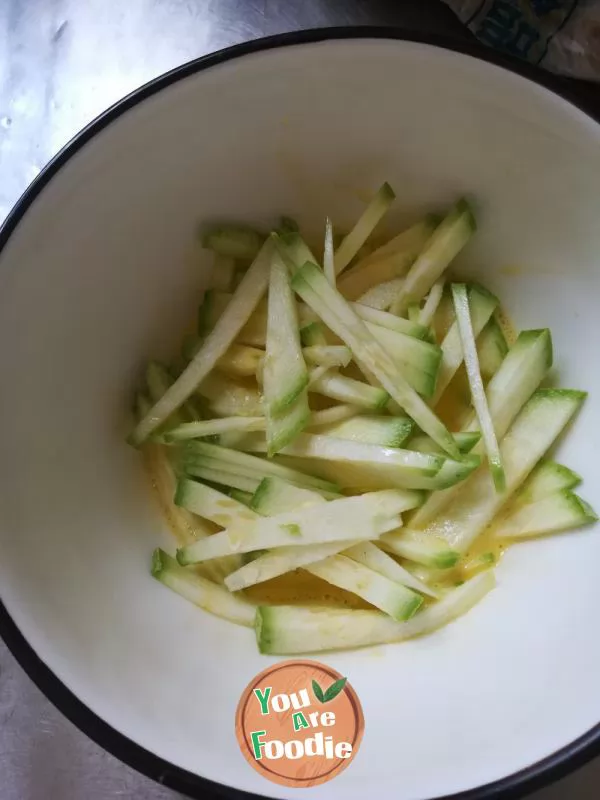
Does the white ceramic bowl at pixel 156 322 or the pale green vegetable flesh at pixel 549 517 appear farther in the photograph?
the pale green vegetable flesh at pixel 549 517

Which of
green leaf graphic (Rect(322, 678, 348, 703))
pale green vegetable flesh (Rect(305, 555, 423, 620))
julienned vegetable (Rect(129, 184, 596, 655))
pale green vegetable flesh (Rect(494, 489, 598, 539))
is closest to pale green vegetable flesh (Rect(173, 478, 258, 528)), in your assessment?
julienned vegetable (Rect(129, 184, 596, 655))

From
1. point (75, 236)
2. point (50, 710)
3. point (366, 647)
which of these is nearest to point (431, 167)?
point (75, 236)

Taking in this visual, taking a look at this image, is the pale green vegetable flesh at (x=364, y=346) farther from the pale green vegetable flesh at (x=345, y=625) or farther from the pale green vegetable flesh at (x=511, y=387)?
the pale green vegetable flesh at (x=345, y=625)

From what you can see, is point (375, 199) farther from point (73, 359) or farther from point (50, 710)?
point (50, 710)

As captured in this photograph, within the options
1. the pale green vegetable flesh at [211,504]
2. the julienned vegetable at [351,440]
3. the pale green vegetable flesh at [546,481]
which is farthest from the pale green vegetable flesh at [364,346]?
the pale green vegetable flesh at [211,504]

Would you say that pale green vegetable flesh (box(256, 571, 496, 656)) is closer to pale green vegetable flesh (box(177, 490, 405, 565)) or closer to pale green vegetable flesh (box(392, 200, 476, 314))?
pale green vegetable flesh (box(177, 490, 405, 565))

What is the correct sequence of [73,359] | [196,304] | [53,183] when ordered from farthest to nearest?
1. [196,304]
2. [73,359]
3. [53,183]
